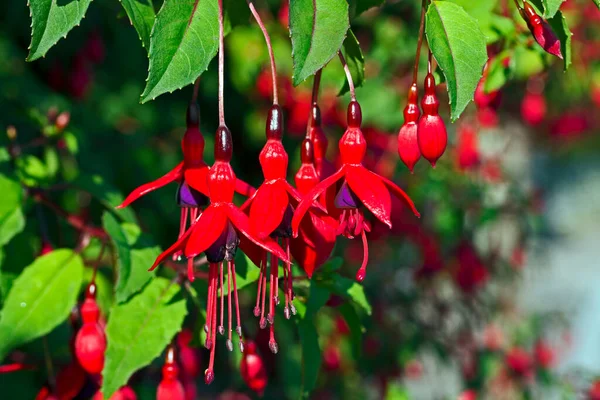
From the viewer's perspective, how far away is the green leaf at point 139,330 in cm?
81

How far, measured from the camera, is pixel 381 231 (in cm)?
151

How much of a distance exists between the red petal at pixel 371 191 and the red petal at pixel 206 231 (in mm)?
110

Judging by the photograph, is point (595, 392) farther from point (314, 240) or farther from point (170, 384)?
point (314, 240)

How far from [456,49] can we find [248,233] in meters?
0.23

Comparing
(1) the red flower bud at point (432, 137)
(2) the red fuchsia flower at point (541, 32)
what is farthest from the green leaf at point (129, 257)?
(2) the red fuchsia flower at point (541, 32)

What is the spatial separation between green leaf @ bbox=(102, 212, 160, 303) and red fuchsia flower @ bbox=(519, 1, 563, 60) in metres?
0.49

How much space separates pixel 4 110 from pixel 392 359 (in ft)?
3.76

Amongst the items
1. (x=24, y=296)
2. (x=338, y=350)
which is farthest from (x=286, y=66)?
(x=24, y=296)

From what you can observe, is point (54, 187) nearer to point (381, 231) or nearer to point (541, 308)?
point (381, 231)

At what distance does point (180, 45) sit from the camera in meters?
0.62

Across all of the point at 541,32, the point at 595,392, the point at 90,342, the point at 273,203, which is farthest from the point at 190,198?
the point at 595,392

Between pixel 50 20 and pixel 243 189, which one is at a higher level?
pixel 50 20

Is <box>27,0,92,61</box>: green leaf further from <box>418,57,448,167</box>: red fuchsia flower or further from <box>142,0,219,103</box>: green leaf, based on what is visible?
<box>418,57,448,167</box>: red fuchsia flower

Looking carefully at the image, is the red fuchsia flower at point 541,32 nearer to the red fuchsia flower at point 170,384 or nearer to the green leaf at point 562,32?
the green leaf at point 562,32
